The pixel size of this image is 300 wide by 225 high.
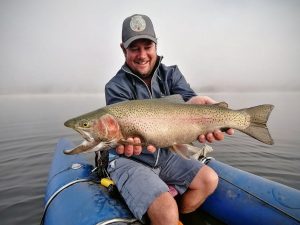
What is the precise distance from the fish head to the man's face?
151cm

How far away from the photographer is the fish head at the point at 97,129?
327 cm

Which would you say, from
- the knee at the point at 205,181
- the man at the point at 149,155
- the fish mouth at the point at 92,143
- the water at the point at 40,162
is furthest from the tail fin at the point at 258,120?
the water at the point at 40,162

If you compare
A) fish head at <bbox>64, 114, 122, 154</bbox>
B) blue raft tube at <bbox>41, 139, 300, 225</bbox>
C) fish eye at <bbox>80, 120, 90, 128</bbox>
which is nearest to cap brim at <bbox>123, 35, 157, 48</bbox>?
fish head at <bbox>64, 114, 122, 154</bbox>

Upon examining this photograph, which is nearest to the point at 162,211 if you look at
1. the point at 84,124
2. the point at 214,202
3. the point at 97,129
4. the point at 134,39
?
the point at 97,129

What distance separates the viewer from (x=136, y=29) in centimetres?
434

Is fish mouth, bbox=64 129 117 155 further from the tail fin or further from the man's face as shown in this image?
the tail fin

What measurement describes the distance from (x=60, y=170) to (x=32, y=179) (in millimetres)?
3384

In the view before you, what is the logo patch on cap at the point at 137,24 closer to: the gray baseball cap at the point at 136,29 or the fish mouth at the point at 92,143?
the gray baseball cap at the point at 136,29

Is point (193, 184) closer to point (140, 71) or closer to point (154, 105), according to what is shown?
point (154, 105)

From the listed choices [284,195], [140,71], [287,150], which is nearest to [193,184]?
[284,195]

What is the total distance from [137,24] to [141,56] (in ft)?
1.69

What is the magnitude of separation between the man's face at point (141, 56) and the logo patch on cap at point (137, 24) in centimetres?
19

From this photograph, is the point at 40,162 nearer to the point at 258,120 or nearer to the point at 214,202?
the point at 214,202

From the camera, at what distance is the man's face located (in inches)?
176
